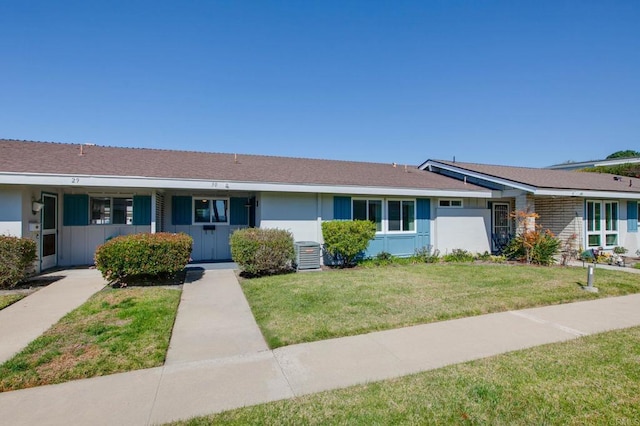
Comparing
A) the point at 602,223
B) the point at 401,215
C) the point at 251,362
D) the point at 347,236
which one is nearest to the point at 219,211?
the point at 347,236

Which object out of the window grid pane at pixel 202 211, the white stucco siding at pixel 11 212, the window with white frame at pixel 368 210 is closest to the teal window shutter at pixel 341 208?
the window with white frame at pixel 368 210

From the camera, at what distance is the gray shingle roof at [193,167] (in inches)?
380

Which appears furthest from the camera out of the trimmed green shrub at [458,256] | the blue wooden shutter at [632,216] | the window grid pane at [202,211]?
the blue wooden shutter at [632,216]

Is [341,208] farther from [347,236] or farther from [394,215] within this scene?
[394,215]

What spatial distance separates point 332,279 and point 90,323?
540cm

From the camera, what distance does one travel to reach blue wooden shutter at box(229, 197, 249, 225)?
40.5 feet

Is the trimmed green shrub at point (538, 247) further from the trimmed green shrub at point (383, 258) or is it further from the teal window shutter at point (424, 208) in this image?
the trimmed green shrub at point (383, 258)

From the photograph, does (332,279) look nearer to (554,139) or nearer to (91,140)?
(91,140)

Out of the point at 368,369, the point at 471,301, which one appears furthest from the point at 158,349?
the point at 471,301

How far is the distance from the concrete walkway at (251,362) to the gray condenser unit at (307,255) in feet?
13.8

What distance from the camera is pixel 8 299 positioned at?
6.64 metres

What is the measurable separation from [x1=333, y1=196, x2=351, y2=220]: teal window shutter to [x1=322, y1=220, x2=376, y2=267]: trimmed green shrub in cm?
94

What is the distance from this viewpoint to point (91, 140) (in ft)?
44.2

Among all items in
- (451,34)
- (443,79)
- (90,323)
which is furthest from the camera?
(443,79)
